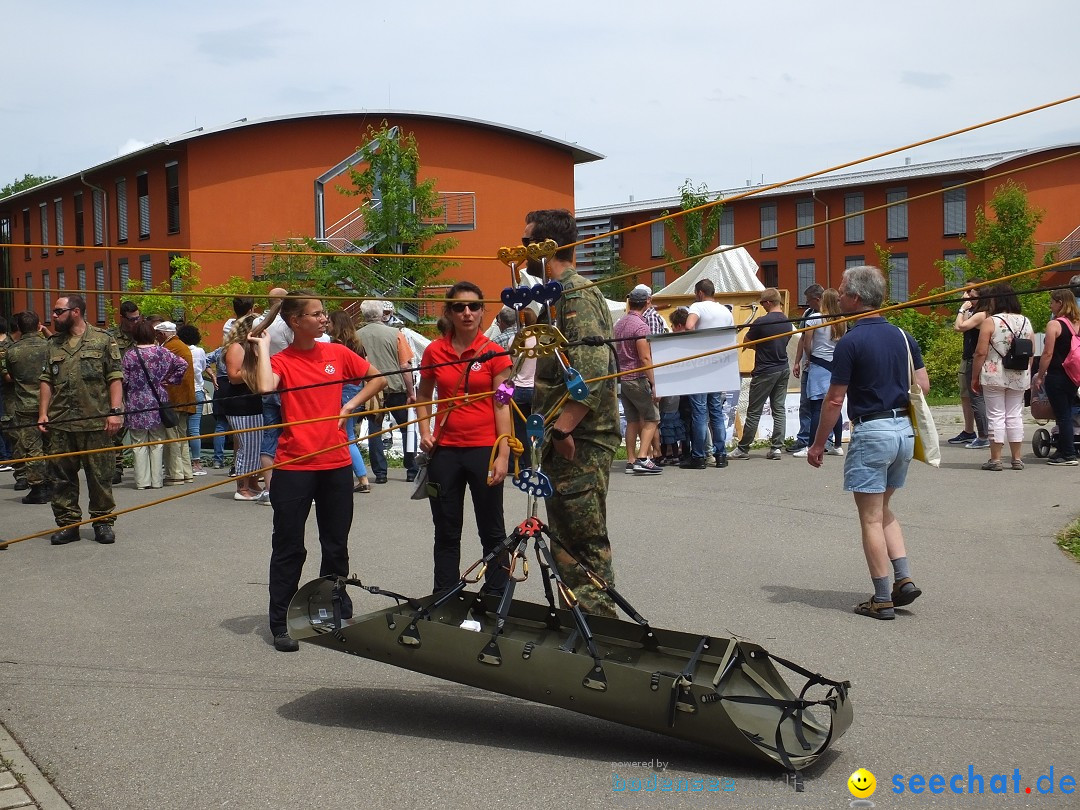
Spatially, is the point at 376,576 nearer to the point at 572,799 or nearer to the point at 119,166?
the point at 572,799

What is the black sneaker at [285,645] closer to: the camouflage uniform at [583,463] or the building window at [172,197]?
the camouflage uniform at [583,463]

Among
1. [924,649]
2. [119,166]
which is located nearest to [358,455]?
[924,649]

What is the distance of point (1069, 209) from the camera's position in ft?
182

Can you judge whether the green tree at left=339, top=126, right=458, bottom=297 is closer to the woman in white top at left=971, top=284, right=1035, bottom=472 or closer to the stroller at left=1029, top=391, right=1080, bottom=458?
the stroller at left=1029, top=391, right=1080, bottom=458

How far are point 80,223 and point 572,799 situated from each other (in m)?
53.8

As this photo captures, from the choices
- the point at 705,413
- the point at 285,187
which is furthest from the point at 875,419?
the point at 285,187

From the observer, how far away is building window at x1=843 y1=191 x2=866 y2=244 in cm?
5848

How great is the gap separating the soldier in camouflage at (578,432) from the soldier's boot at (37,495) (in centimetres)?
892

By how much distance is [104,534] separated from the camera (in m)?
10.0

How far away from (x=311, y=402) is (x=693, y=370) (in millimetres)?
6966

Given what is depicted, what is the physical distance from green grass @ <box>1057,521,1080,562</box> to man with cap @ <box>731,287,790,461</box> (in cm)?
480

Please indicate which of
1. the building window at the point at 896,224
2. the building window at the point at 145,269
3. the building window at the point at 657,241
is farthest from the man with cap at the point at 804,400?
the building window at the point at 657,241

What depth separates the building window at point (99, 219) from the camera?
165 feet

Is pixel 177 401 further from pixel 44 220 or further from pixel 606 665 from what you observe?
pixel 44 220
